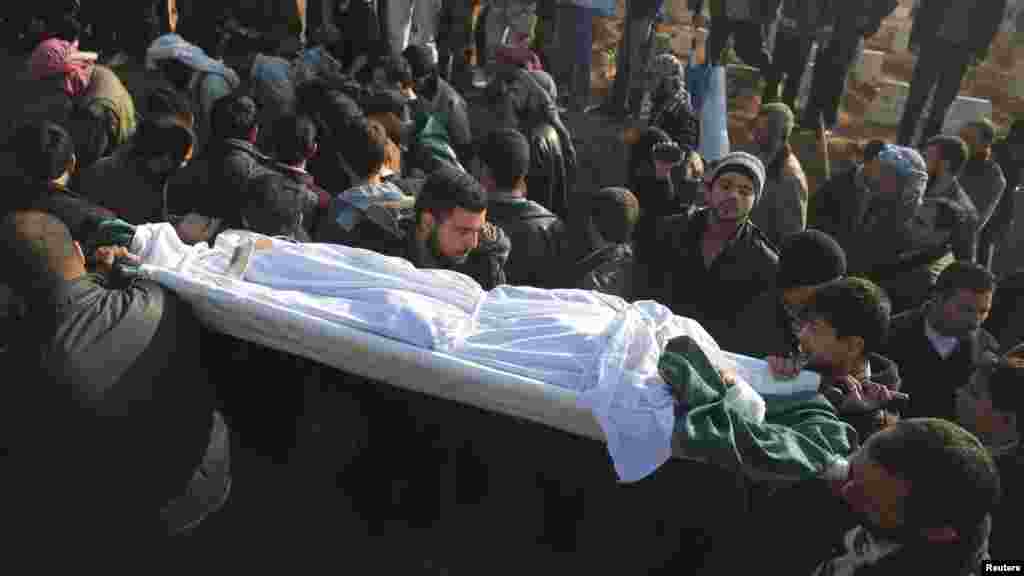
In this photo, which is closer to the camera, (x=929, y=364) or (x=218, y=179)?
(x=929, y=364)

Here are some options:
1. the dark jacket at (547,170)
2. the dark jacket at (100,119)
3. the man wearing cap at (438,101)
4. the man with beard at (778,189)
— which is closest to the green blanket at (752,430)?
the man with beard at (778,189)

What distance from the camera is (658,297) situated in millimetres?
3674

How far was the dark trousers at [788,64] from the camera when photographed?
7.55m

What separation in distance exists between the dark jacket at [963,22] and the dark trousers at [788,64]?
0.94m

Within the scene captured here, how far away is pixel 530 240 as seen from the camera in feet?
12.4

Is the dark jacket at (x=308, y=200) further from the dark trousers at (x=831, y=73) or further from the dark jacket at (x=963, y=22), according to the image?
the dark jacket at (x=963, y=22)

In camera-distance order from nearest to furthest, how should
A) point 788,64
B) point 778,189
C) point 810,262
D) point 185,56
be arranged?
point 810,262, point 778,189, point 185,56, point 788,64

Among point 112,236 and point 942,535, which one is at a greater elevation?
point 112,236

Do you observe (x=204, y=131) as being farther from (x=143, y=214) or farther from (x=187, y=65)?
(x=143, y=214)

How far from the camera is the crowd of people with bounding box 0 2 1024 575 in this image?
2230 mm

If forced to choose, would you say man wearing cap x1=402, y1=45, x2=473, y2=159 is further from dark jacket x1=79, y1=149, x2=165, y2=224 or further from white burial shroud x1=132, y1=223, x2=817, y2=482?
white burial shroud x1=132, y1=223, x2=817, y2=482

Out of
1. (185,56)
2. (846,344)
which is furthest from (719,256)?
(185,56)

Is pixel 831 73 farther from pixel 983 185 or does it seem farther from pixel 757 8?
pixel 983 185

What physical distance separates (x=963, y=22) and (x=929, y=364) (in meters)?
4.74
